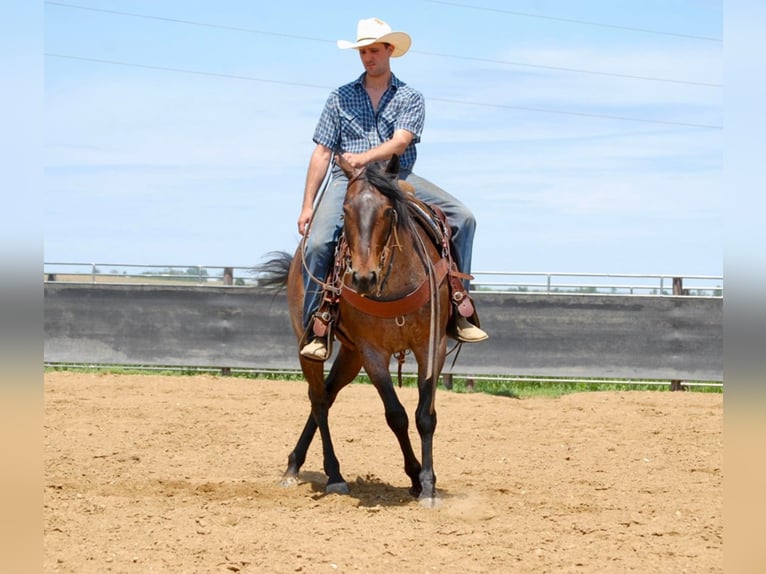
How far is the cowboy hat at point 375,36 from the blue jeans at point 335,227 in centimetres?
86

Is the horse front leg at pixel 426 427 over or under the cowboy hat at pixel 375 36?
under

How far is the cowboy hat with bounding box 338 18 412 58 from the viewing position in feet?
20.9

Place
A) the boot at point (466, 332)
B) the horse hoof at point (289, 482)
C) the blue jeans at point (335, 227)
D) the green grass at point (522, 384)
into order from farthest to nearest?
the green grass at point (522, 384), the horse hoof at point (289, 482), the blue jeans at point (335, 227), the boot at point (466, 332)

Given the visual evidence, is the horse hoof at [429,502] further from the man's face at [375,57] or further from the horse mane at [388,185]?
the man's face at [375,57]

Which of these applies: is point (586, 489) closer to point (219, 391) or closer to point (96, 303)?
point (219, 391)

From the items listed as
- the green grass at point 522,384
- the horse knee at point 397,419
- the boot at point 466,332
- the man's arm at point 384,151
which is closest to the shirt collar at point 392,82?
the man's arm at point 384,151

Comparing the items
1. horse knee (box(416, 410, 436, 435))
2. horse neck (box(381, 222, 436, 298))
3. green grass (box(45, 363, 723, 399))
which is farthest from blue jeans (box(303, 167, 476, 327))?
green grass (box(45, 363, 723, 399))

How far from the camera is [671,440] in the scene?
348 inches

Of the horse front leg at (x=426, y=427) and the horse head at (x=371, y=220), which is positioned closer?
the horse head at (x=371, y=220)

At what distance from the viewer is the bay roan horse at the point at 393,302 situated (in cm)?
559

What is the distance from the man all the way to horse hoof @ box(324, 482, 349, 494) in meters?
0.93

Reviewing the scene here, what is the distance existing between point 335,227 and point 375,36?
1.30 m

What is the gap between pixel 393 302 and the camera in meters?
5.94

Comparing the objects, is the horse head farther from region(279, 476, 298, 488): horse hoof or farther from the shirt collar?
region(279, 476, 298, 488): horse hoof
